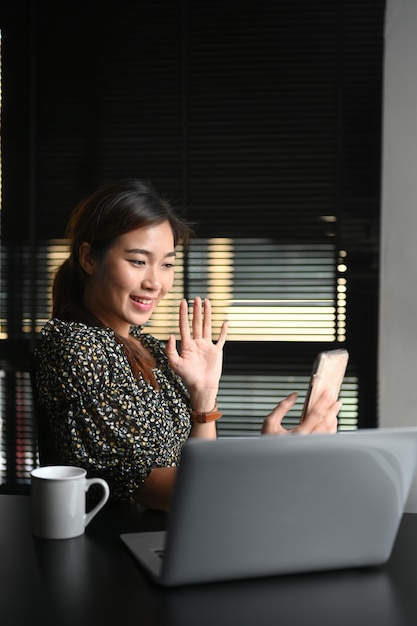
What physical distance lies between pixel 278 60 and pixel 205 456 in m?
2.77

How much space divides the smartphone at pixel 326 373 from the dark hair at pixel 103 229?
70 centimetres

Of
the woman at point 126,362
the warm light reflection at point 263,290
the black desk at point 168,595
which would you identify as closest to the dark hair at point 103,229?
the woman at point 126,362

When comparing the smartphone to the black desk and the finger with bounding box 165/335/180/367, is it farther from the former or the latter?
the finger with bounding box 165/335/180/367

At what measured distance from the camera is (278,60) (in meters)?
3.39

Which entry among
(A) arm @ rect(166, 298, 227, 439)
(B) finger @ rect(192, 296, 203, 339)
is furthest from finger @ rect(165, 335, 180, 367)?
(B) finger @ rect(192, 296, 203, 339)

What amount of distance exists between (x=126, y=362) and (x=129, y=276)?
0.96ft

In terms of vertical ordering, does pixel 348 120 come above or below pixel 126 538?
above

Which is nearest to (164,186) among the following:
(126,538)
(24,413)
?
(24,413)

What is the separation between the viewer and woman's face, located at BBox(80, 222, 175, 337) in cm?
207

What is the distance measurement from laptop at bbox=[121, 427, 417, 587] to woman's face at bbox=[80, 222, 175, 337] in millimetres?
1046

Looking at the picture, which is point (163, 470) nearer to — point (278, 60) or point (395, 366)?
point (395, 366)

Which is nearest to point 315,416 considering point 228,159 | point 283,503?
point 283,503

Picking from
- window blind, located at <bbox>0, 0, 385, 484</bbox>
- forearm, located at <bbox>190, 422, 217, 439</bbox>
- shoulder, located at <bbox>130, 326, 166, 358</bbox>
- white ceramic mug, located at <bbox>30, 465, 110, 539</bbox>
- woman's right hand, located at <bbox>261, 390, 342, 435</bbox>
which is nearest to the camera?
white ceramic mug, located at <bbox>30, 465, 110, 539</bbox>

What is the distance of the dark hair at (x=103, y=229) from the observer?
80.7 inches
